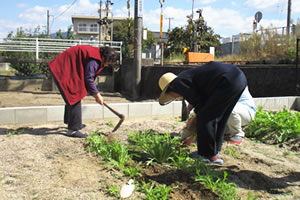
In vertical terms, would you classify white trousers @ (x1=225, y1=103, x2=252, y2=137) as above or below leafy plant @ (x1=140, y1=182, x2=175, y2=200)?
above

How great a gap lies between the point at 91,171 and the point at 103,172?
11 centimetres

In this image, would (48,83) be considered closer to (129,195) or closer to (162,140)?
(162,140)

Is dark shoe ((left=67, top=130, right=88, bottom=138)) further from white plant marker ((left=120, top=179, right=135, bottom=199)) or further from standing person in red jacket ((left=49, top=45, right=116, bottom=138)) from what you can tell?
white plant marker ((left=120, top=179, right=135, bottom=199))

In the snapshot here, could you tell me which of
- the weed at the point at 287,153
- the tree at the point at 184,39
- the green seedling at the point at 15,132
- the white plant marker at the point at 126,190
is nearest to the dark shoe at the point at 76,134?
the green seedling at the point at 15,132

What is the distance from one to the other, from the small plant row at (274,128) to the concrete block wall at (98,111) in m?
1.33

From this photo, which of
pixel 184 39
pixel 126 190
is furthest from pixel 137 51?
pixel 184 39

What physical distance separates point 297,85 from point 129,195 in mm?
5236

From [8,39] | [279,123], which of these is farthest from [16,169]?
[8,39]

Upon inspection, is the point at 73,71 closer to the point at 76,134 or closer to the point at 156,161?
the point at 76,134

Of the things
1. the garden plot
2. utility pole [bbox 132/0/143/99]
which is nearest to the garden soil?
the garden plot

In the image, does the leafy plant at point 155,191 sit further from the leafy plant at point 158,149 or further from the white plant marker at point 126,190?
the leafy plant at point 158,149

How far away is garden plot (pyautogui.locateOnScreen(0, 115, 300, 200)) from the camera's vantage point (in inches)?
82.2

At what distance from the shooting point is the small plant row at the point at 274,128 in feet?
11.5

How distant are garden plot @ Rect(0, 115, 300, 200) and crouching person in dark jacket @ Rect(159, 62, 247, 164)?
1.25ft
